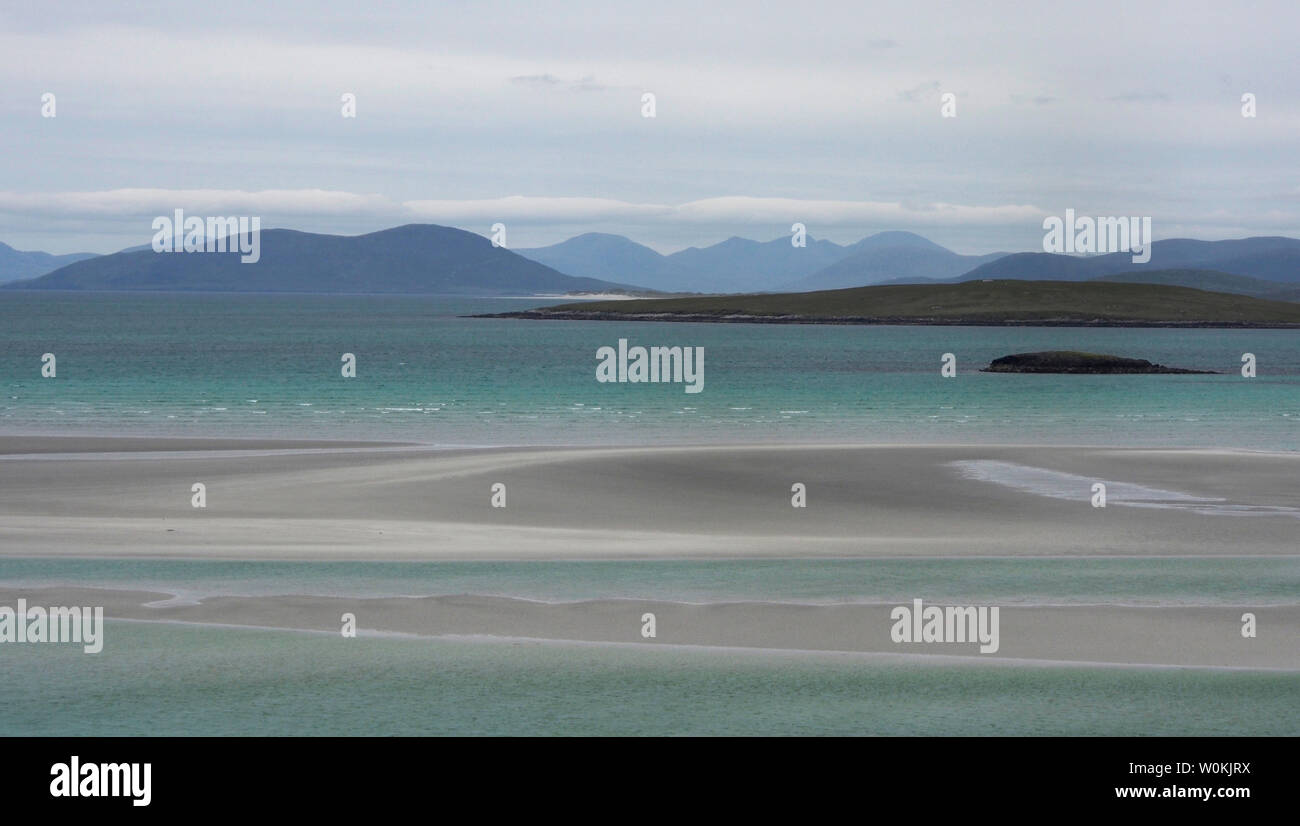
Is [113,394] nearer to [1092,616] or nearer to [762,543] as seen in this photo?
[762,543]

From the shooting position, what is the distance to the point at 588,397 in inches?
2350

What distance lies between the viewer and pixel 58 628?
14.8 metres

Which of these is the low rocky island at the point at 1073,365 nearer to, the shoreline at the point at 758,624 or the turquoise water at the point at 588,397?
the turquoise water at the point at 588,397

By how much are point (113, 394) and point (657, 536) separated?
137 feet

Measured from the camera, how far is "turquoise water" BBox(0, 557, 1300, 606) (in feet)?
56.3

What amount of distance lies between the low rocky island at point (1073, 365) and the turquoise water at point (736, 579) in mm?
73027

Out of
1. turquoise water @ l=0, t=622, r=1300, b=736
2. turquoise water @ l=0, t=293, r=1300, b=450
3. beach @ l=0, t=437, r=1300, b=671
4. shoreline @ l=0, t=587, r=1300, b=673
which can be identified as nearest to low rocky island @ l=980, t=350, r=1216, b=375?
turquoise water @ l=0, t=293, r=1300, b=450

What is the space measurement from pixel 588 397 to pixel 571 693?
47.0 m

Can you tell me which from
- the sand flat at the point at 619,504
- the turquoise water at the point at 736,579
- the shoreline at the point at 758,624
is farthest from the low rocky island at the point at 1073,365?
the shoreline at the point at 758,624

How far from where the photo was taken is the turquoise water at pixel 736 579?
56.3 feet

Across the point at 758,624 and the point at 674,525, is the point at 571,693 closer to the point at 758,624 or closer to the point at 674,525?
Result: the point at 758,624

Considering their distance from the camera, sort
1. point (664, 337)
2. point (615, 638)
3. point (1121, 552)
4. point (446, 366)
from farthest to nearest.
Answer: point (664, 337) → point (446, 366) → point (1121, 552) → point (615, 638)
